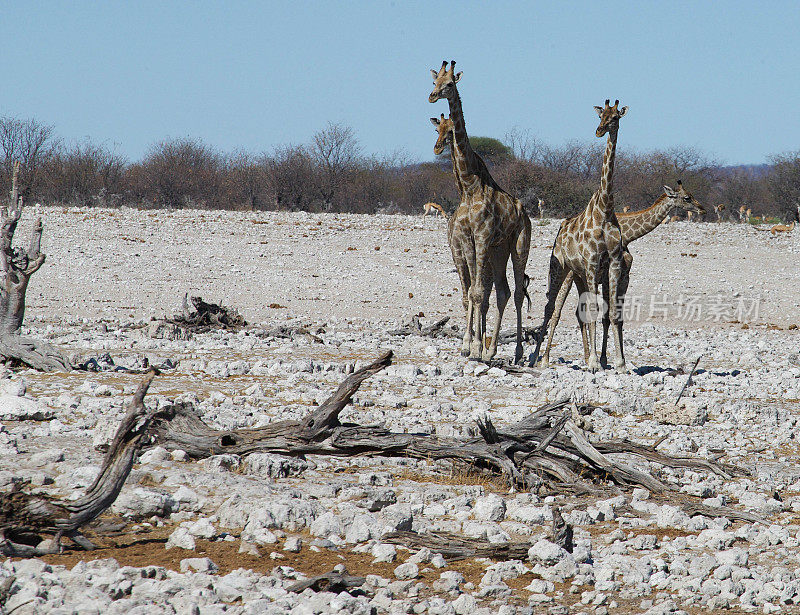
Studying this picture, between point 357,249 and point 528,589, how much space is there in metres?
21.8

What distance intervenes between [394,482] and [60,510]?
2.24 metres

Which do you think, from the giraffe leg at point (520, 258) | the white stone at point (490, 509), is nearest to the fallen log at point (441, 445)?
the white stone at point (490, 509)

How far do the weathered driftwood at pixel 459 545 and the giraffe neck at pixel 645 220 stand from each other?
7.54 m

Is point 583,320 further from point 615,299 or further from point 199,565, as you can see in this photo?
point 199,565

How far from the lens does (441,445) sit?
235 inches

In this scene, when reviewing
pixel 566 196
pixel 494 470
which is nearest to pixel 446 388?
pixel 494 470

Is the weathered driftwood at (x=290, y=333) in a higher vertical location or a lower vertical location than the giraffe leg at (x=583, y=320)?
lower

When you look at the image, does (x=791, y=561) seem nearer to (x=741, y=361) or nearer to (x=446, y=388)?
(x=446, y=388)

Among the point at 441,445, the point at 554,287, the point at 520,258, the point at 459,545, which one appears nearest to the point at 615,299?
the point at 554,287

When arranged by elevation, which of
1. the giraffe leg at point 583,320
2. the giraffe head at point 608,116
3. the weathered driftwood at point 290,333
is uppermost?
the giraffe head at point 608,116

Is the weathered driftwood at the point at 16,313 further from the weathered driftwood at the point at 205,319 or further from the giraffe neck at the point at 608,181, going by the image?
the giraffe neck at the point at 608,181

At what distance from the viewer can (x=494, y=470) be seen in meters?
5.89

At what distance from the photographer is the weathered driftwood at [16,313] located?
A: 9.24 meters

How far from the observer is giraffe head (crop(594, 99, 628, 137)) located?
34.9 ft
